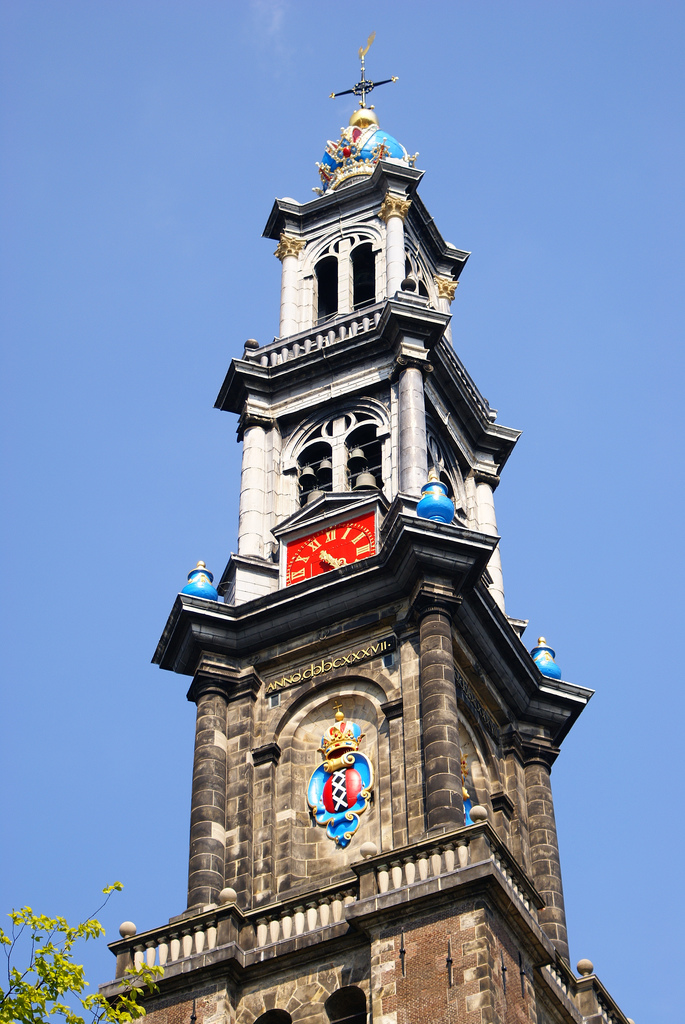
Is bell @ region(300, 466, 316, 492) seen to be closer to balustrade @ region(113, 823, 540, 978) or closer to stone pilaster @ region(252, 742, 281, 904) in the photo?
stone pilaster @ region(252, 742, 281, 904)

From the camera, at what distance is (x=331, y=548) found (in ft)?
171

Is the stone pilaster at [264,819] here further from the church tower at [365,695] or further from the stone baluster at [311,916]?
the stone baluster at [311,916]

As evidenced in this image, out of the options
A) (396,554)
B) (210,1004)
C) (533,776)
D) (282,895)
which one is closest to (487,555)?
(396,554)

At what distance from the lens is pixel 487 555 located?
160ft

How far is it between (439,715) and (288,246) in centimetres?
2282

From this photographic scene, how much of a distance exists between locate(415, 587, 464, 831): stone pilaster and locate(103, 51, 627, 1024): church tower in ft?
0.18

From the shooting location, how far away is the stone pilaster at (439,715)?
144 ft

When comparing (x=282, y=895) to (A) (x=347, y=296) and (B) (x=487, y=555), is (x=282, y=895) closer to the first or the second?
(B) (x=487, y=555)

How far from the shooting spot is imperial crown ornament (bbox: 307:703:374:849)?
1834 inches

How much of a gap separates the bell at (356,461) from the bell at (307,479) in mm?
1276

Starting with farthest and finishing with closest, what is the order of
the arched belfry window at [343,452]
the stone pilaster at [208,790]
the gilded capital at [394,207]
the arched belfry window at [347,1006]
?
the gilded capital at [394,207]
the arched belfry window at [343,452]
the stone pilaster at [208,790]
the arched belfry window at [347,1006]

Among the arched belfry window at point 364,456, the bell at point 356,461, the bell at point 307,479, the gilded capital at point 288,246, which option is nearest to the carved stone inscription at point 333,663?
the arched belfry window at point 364,456

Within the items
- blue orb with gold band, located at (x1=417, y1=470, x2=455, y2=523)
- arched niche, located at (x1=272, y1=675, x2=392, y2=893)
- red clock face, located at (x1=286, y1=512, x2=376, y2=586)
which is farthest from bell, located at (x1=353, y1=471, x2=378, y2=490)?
arched niche, located at (x1=272, y1=675, x2=392, y2=893)

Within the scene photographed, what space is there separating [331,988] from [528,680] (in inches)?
522
